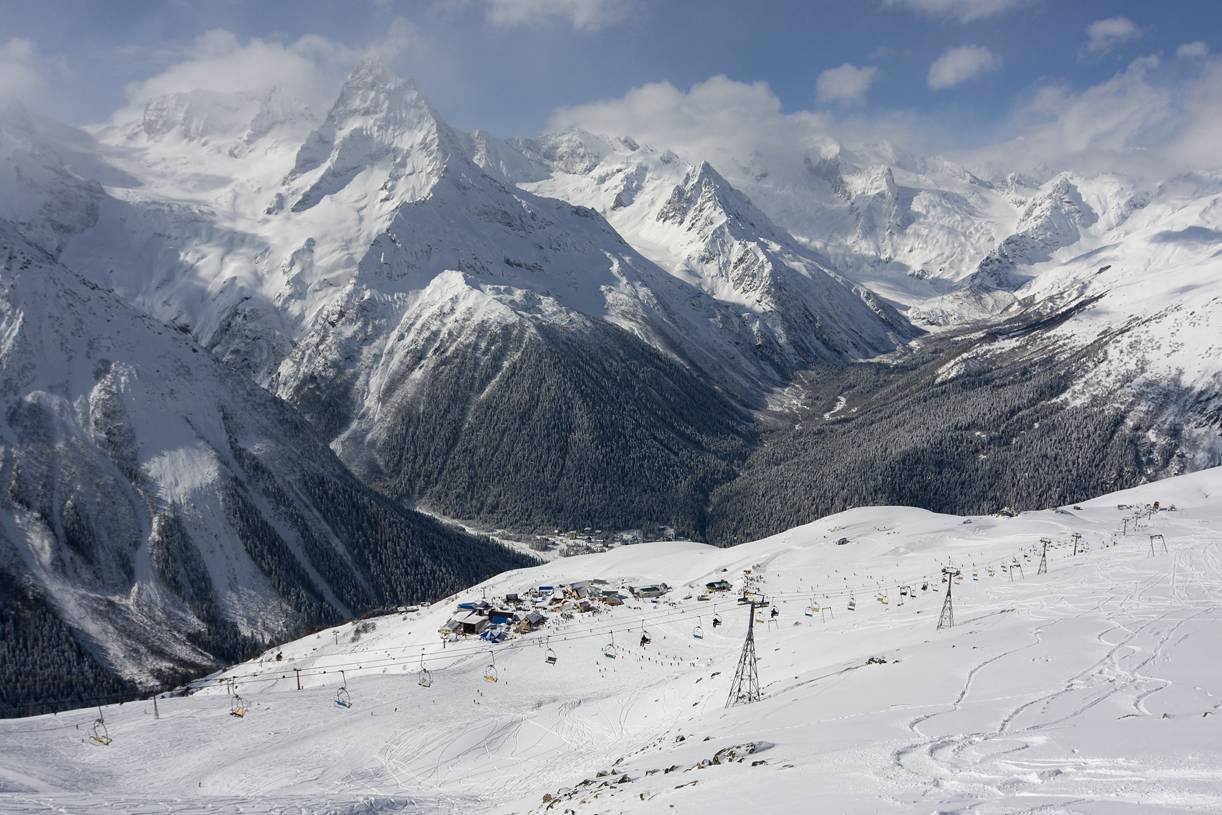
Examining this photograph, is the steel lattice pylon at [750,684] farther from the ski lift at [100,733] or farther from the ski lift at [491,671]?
the ski lift at [100,733]

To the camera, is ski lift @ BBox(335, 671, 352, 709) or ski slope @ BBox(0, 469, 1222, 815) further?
ski lift @ BBox(335, 671, 352, 709)

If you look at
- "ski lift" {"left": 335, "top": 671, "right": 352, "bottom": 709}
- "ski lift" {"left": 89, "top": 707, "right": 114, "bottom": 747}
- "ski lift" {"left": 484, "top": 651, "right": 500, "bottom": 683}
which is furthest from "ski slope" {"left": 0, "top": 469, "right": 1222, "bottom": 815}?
"ski lift" {"left": 484, "top": 651, "right": 500, "bottom": 683}

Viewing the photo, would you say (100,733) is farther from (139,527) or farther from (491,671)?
(139,527)

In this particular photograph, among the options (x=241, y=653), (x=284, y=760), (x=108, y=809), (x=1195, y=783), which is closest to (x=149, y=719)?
(x=284, y=760)

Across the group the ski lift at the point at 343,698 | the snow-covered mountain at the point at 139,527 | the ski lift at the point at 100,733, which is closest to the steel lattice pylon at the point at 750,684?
the ski lift at the point at 343,698

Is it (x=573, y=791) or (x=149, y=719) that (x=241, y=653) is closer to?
(x=149, y=719)

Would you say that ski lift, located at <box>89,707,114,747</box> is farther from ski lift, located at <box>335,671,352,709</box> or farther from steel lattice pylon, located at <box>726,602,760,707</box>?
steel lattice pylon, located at <box>726,602,760,707</box>

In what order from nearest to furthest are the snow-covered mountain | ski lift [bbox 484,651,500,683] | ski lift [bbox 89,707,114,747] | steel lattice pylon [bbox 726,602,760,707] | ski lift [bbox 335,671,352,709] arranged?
ski lift [bbox 89,707,114,747], steel lattice pylon [bbox 726,602,760,707], ski lift [bbox 335,671,352,709], ski lift [bbox 484,651,500,683], the snow-covered mountain
